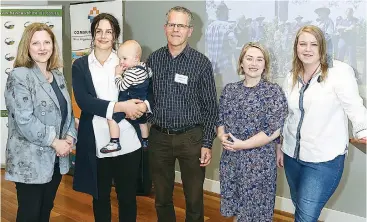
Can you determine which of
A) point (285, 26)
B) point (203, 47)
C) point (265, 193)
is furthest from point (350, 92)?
point (203, 47)

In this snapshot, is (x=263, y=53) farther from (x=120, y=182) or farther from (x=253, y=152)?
(x=120, y=182)

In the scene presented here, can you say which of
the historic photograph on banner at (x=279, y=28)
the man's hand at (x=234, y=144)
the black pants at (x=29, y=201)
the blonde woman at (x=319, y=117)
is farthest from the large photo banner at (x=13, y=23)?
the blonde woman at (x=319, y=117)

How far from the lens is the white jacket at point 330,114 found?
2.17 m

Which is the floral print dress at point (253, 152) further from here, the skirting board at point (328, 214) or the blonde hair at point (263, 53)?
the skirting board at point (328, 214)

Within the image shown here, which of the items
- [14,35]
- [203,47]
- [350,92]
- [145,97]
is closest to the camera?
[350,92]

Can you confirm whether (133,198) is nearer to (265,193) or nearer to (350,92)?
(265,193)

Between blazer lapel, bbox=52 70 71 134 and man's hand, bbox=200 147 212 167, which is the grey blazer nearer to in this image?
blazer lapel, bbox=52 70 71 134

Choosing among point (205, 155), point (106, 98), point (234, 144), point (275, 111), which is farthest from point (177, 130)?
point (275, 111)

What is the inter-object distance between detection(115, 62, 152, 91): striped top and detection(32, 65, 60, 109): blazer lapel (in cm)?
37

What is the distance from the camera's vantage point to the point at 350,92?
7.04 ft

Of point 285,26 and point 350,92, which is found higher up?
point 285,26

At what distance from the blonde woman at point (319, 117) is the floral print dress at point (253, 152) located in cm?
12

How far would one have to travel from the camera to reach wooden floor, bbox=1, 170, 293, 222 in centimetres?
348

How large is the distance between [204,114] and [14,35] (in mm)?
3494
